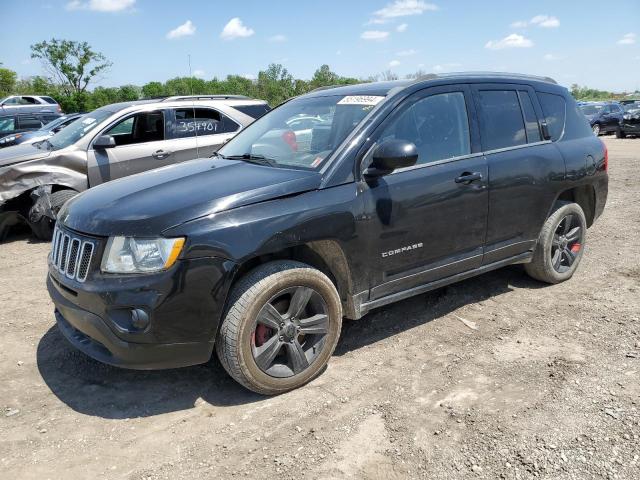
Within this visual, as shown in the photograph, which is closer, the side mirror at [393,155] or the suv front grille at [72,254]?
the suv front grille at [72,254]

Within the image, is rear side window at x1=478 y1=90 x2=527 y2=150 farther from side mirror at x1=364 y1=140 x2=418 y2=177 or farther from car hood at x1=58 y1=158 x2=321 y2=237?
A: car hood at x1=58 y1=158 x2=321 y2=237

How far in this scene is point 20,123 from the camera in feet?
49.8


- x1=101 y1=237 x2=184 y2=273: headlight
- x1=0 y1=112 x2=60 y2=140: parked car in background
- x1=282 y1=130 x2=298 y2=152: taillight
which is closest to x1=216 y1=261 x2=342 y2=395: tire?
x1=101 y1=237 x2=184 y2=273: headlight

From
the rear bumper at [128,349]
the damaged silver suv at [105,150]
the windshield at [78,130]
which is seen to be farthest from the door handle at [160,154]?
the rear bumper at [128,349]

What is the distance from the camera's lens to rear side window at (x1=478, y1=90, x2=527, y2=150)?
13.5 feet

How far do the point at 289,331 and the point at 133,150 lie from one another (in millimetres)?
5048

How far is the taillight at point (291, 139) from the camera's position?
12.2 ft

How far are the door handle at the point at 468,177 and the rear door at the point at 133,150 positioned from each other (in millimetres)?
4731

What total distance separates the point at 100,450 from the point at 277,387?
101cm

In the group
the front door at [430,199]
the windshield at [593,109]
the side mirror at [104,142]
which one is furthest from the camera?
the windshield at [593,109]

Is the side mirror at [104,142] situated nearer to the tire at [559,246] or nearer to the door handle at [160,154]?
the door handle at [160,154]

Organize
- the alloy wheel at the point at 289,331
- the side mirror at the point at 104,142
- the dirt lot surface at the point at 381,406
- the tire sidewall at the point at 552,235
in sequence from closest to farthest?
the dirt lot surface at the point at 381,406 → the alloy wheel at the point at 289,331 → the tire sidewall at the point at 552,235 → the side mirror at the point at 104,142

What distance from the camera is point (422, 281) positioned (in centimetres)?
383

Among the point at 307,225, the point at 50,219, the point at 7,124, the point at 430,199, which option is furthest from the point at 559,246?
the point at 7,124
